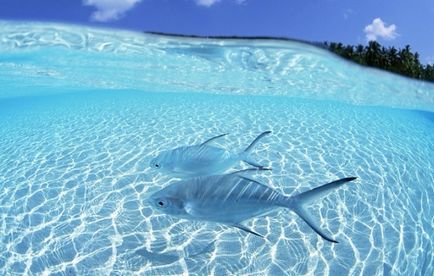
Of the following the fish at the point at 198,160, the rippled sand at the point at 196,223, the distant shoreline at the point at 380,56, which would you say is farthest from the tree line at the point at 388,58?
the fish at the point at 198,160

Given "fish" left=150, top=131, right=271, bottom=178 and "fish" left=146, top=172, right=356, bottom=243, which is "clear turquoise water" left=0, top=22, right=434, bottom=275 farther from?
"fish" left=146, top=172, right=356, bottom=243

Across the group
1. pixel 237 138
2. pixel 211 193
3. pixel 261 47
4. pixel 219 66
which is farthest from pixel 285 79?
pixel 211 193

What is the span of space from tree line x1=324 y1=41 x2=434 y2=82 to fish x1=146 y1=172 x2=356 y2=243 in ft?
32.3

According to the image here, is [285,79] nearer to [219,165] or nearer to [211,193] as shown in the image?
[219,165]

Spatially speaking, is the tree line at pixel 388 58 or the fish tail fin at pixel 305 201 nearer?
the fish tail fin at pixel 305 201

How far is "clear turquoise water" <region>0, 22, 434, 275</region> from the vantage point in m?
5.25

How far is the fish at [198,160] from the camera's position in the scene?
4.52 metres

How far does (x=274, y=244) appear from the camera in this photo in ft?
18.1

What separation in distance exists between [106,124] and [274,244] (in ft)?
36.0

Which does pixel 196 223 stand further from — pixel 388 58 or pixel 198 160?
pixel 388 58

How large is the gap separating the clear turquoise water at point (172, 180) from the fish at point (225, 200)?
2097 mm

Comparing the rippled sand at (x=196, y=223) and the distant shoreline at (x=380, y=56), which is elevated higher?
the distant shoreline at (x=380, y=56)

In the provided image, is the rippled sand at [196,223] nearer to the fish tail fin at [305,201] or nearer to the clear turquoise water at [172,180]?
the clear turquoise water at [172,180]

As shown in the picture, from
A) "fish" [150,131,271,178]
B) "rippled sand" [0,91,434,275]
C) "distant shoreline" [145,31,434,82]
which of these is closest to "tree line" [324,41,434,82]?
"distant shoreline" [145,31,434,82]
